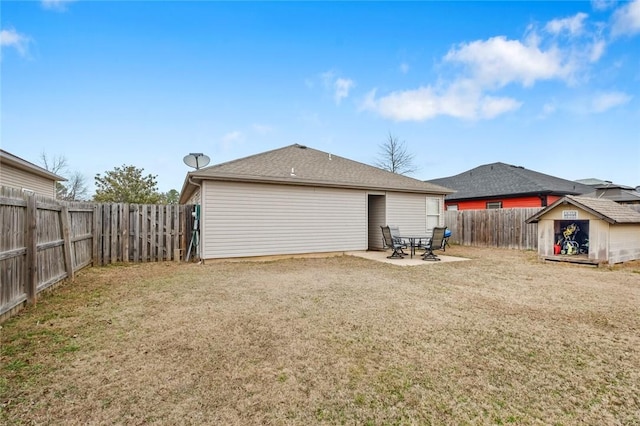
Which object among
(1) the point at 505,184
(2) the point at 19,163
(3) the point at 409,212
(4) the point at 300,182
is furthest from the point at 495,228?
(2) the point at 19,163

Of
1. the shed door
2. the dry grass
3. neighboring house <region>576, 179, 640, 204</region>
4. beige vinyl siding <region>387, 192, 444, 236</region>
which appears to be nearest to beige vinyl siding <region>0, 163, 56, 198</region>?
the dry grass

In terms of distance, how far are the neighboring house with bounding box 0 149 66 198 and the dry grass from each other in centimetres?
740

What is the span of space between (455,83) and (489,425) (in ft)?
48.8

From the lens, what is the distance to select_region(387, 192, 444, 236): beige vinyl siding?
12.2 meters

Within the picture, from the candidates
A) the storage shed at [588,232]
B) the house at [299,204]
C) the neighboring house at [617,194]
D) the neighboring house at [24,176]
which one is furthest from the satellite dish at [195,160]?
the neighboring house at [617,194]

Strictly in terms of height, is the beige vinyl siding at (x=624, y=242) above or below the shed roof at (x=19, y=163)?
below

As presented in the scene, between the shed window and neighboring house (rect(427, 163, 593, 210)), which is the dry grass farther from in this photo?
neighboring house (rect(427, 163, 593, 210))

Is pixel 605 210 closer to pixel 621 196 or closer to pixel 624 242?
pixel 624 242

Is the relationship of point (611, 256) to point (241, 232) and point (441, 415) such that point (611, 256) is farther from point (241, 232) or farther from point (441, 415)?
point (241, 232)

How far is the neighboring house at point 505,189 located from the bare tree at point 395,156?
6.42 m

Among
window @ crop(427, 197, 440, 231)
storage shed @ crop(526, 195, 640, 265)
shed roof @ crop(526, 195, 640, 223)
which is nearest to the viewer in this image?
shed roof @ crop(526, 195, 640, 223)

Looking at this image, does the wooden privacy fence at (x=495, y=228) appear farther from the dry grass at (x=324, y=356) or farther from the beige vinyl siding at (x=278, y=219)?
the dry grass at (x=324, y=356)

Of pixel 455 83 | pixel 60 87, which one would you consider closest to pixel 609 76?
pixel 455 83

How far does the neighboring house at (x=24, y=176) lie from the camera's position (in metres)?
9.69
